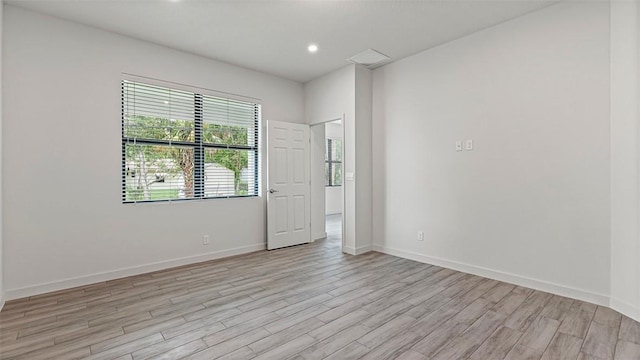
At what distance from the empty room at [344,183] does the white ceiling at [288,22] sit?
30 mm

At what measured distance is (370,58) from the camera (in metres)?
4.27

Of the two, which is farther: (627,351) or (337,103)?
(337,103)

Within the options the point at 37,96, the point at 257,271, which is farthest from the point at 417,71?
the point at 37,96

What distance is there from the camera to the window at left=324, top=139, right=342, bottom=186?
908 centimetres

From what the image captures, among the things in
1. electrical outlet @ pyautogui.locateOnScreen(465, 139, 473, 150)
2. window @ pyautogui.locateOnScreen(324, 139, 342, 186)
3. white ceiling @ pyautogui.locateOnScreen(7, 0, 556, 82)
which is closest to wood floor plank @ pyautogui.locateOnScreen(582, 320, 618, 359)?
electrical outlet @ pyautogui.locateOnScreen(465, 139, 473, 150)

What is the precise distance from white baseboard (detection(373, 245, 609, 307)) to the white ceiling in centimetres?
280

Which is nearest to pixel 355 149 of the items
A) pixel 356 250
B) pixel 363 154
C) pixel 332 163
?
pixel 363 154

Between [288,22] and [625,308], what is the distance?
4.11 meters

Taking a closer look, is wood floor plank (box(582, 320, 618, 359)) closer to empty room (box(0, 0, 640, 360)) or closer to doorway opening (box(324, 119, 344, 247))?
empty room (box(0, 0, 640, 360))

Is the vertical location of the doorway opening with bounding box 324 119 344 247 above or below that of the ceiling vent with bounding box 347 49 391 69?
below

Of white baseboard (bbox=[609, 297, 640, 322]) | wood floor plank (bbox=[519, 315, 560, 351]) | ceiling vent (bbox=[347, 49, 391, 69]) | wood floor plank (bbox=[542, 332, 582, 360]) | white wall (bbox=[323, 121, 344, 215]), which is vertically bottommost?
wood floor plank (bbox=[542, 332, 582, 360])

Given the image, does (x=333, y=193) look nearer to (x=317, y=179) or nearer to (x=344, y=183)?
(x=317, y=179)

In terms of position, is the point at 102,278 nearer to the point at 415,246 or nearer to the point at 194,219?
the point at 194,219

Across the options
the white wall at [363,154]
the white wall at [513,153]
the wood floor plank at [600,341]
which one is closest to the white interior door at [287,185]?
the white wall at [363,154]
